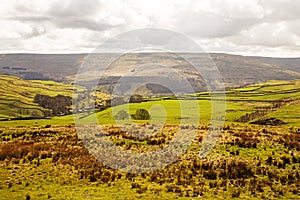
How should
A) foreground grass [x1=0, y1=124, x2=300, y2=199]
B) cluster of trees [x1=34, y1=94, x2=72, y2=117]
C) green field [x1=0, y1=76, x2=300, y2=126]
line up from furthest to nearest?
cluster of trees [x1=34, y1=94, x2=72, y2=117]
green field [x1=0, y1=76, x2=300, y2=126]
foreground grass [x1=0, y1=124, x2=300, y2=199]

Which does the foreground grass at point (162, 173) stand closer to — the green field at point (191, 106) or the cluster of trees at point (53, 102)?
the green field at point (191, 106)

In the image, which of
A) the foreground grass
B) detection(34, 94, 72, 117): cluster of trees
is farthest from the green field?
the foreground grass

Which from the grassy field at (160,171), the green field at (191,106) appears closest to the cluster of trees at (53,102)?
the green field at (191,106)

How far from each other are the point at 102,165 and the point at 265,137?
43.1 feet

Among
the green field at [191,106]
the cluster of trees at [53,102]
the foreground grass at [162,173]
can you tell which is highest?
the foreground grass at [162,173]

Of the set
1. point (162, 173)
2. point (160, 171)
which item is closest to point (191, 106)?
point (160, 171)

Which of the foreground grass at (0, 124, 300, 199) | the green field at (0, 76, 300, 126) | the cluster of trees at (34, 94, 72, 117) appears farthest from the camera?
the cluster of trees at (34, 94, 72, 117)

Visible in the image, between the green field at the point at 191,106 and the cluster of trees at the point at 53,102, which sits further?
the cluster of trees at the point at 53,102

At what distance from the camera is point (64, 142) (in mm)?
24141

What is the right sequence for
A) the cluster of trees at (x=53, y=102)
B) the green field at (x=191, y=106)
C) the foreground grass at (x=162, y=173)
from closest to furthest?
the foreground grass at (x=162, y=173)
the green field at (x=191, y=106)
the cluster of trees at (x=53, y=102)

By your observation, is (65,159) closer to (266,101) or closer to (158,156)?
(158,156)

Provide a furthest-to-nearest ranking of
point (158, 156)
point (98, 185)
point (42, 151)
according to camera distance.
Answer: point (42, 151) → point (158, 156) → point (98, 185)

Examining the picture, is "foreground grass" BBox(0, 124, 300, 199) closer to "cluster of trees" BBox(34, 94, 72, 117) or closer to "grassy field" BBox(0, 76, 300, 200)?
"grassy field" BBox(0, 76, 300, 200)

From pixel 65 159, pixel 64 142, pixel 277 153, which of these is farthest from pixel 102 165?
pixel 277 153
